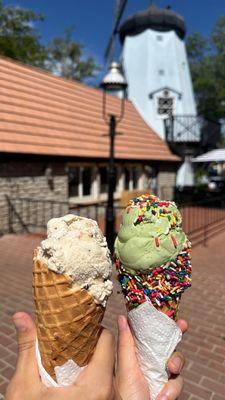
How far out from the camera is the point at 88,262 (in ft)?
5.62

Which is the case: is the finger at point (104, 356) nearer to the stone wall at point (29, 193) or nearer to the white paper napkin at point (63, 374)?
the white paper napkin at point (63, 374)

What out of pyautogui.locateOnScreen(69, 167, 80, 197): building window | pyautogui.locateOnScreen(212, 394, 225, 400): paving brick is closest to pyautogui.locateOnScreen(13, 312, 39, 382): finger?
pyautogui.locateOnScreen(212, 394, 225, 400): paving brick

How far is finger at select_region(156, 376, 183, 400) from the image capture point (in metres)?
1.78

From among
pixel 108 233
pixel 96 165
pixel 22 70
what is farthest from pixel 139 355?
pixel 22 70

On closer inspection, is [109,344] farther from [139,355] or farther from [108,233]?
[108,233]

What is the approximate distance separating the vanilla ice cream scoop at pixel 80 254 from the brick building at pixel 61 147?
7391 mm

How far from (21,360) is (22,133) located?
31.9 feet

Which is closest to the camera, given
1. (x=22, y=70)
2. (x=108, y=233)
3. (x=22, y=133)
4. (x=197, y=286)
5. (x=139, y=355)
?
(x=139, y=355)

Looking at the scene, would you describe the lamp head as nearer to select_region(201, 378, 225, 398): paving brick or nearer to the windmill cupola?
select_region(201, 378, 225, 398): paving brick

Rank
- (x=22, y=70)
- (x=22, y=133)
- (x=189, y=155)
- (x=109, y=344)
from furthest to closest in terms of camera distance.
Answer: (x=189, y=155)
(x=22, y=70)
(x=22, y=133)
(x=109, y=344)

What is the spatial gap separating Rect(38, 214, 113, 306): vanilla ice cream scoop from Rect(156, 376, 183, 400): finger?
0.59 metres

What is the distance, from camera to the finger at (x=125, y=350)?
1.86 meters

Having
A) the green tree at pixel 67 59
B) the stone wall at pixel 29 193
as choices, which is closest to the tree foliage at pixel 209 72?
the green tree at pixel 67 59

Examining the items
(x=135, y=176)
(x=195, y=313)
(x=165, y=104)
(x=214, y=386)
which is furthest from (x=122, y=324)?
(x=165, y=104)
